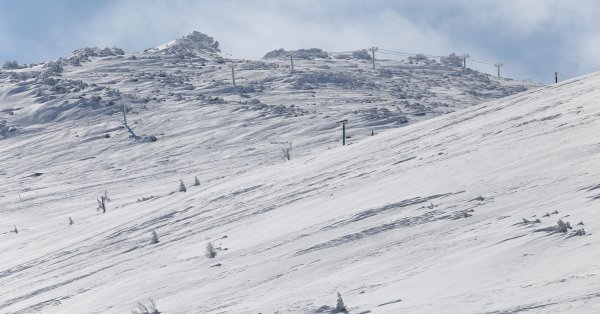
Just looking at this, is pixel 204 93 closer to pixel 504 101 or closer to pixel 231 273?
pixel 504 101

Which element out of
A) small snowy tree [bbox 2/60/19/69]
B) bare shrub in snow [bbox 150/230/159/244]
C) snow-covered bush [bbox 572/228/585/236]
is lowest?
bare shrub in snow [bbox 150/230/159/244]

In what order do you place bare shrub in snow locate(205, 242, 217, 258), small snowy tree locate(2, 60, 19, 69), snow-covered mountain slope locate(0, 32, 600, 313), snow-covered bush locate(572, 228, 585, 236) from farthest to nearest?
small snowy tree locate(2, 60, 19, 69) < bare shrub in snow locate(205, 242, 217, 258) < snow-covered bush locate(572, 228, 585, 236) < snow-covered mountain slope locate(0, 32, 600, 313)

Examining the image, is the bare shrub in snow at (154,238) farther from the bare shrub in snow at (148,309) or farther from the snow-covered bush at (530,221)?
the snow-covered bush at (530,221)

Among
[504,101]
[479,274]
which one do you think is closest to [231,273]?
[479,274]

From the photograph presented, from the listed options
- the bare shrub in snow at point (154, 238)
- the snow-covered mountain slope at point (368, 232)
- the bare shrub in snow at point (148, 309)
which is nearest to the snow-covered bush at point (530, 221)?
the snow-covered mountain slope at point (368, 232)

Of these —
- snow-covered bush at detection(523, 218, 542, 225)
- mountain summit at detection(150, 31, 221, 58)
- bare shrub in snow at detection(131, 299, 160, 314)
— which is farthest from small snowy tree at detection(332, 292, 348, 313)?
mountain summit at detection(150, 31, 221, 58)

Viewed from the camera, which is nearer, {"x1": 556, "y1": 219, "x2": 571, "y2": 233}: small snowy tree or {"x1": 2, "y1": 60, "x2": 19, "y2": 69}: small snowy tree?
{"x1": 556, "y1": 219, "x2": 571, "y2": 233}: small snowy tree

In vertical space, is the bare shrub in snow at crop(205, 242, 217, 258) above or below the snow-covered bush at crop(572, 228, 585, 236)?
below

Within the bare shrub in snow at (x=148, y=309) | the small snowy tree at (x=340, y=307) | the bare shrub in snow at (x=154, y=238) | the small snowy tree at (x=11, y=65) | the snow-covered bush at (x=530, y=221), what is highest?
the small snowy tree at (x=11, y=65)

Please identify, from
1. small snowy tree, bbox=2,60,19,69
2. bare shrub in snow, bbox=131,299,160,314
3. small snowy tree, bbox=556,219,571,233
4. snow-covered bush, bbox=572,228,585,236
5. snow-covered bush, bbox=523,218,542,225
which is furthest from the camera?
small snowy tree, bbox=2,60,19,69

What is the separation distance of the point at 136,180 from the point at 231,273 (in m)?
23.7

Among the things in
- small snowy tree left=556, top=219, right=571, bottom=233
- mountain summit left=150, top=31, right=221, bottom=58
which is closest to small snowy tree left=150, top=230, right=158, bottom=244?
small snowy tree left=556, top=219, right=571, bottom=233

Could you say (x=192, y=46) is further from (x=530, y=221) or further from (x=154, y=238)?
(x=530, y=221)

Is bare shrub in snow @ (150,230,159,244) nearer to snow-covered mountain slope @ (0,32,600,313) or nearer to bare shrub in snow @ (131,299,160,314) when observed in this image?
snow-covered mountain slope @ (0,32,600,313)
